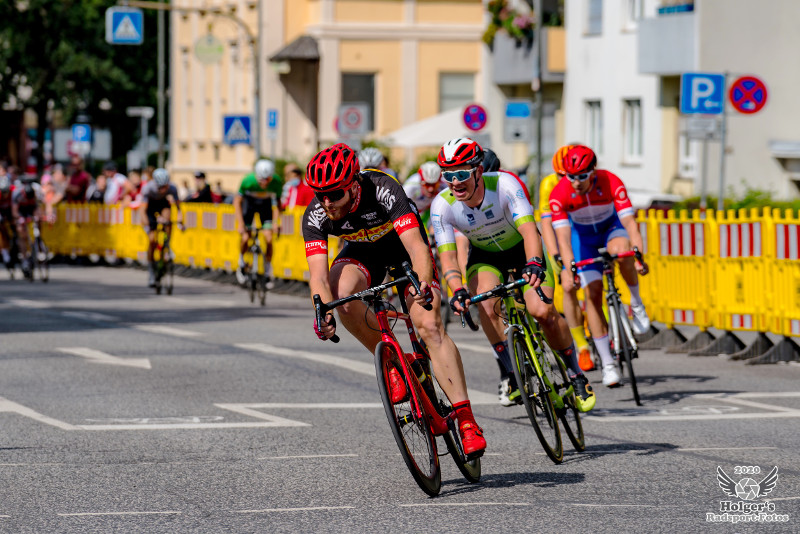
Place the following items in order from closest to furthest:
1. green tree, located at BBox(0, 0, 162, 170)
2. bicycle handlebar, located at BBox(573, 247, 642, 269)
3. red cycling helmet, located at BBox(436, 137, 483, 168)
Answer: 1. red cycling helmet, located at BBox(436, 137, 483, 168)
2. bicycle handlebar, located at BBox(573, 247, 642, 269)
3. green tree, located at BBox(0, 0, 162, 170)

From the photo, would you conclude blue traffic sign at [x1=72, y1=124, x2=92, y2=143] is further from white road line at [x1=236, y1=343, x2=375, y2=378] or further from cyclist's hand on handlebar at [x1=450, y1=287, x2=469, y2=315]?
cyclist's hand on handlebar at [x1=450, y1=287, x2=469, y2=315]

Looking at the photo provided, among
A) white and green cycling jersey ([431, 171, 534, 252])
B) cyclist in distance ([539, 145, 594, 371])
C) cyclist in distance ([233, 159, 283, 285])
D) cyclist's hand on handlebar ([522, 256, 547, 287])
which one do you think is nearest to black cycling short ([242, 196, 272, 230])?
Answer: cyclist in distance ([233, 159, 283, 285])

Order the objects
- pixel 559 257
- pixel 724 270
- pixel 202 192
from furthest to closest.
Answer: pixel 202 192 < pixel 724 270 < pixel 559 257

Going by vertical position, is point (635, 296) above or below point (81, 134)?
below

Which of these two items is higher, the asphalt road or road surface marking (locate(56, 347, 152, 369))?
the asphalt road

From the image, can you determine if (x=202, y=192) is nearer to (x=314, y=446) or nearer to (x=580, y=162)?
(x=580, y=162)

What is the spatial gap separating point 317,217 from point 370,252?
38cm

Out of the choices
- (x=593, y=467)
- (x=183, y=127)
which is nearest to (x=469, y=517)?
(x=593, y=467)

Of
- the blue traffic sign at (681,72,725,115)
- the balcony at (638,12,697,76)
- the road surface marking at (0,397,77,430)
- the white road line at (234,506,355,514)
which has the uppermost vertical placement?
the balcony at (638,12,697,76)

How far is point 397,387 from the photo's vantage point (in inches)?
321

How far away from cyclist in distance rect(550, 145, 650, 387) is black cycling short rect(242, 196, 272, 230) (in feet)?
34.1

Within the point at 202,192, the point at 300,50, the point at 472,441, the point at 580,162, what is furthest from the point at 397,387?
the point at 300,50

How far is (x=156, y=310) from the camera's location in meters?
21.8

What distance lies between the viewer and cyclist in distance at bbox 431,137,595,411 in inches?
369
